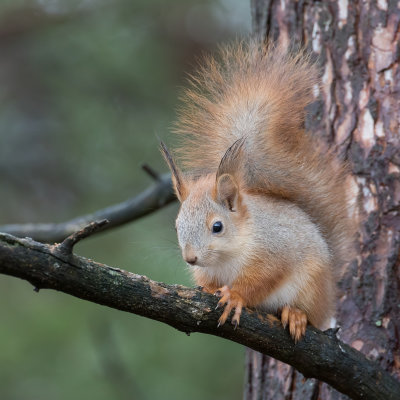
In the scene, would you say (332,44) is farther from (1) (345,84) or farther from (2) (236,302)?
(2) (236,302)

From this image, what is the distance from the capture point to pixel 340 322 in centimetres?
247

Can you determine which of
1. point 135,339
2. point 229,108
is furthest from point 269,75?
point 135,339

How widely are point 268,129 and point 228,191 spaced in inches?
10.5

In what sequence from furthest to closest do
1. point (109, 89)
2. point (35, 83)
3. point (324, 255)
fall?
1. point (35, 83)
2. point (109, 89)
3. point (324, 255)

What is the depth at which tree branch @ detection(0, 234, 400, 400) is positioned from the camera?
4.84ft

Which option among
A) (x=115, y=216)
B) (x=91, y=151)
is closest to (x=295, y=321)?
(x=115, y=216)

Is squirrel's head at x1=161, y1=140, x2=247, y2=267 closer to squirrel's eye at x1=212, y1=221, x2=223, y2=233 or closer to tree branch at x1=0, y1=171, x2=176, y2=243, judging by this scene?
squirrel's eye at x1=212, y1=221, x2=223, y2=233

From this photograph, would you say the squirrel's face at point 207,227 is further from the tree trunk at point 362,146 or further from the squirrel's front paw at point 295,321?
the tree trunk at point 362,146

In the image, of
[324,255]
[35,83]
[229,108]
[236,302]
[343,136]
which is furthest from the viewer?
[35,83]

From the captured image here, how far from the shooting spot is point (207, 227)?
2242mm

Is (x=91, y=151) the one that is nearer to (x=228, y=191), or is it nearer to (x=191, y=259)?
(x=228, y=191)

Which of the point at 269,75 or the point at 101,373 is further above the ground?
the point at 269,75

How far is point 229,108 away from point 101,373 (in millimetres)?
1936

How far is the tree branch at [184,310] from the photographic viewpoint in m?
1.48
